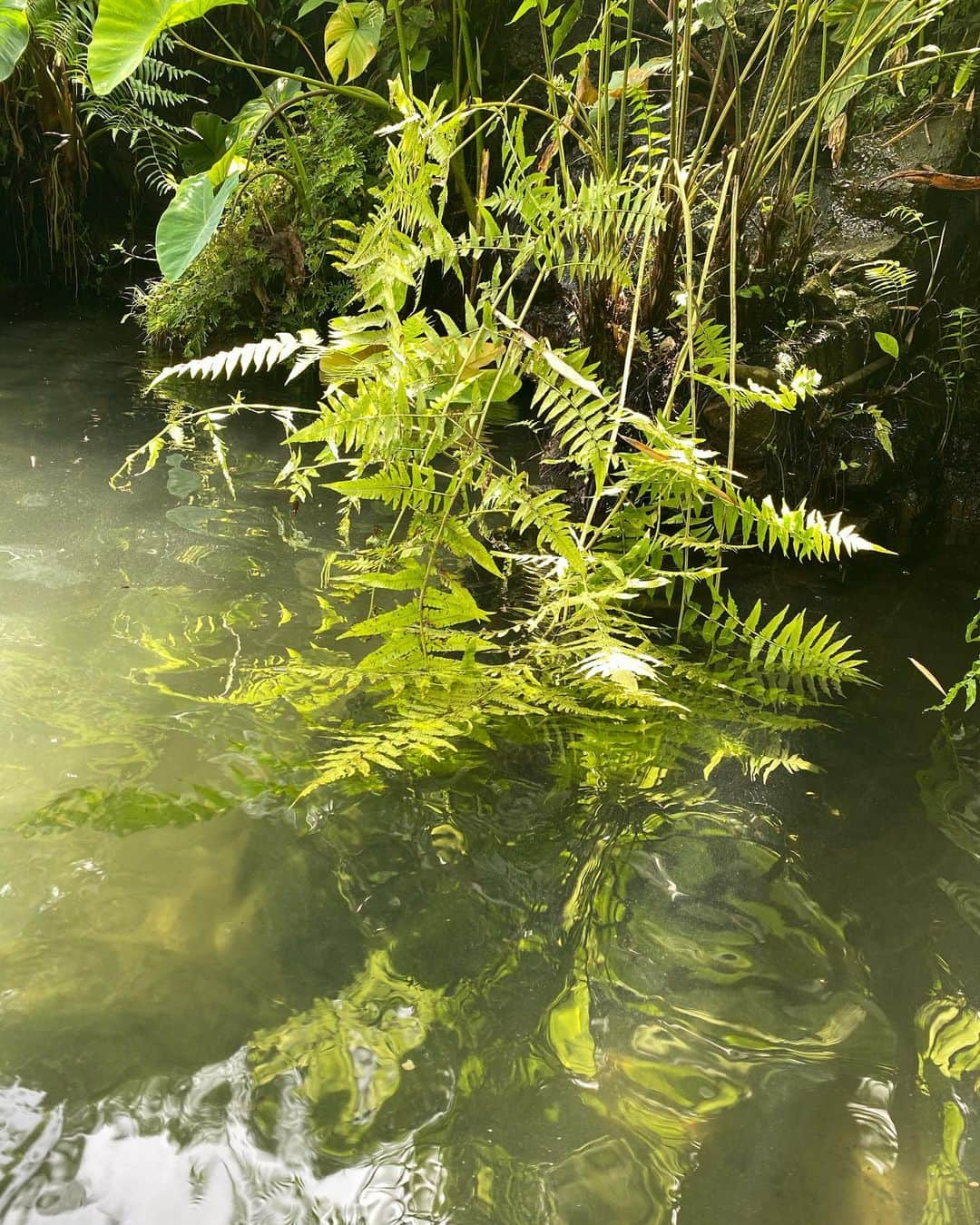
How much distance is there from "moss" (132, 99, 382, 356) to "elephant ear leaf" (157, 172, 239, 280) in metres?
1.02

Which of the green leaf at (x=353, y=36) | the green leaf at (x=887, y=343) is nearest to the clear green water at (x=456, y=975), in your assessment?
the green leaf at (x=887, y=343)

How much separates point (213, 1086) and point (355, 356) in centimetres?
153

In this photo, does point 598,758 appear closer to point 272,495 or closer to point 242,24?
point 272,495

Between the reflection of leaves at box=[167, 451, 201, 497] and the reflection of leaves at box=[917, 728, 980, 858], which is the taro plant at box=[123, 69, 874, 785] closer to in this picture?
the reflection of leaves at box=[917, 728, 980, 858]

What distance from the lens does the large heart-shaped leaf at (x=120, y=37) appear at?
7.77ft

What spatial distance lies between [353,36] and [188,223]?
1.09 meters

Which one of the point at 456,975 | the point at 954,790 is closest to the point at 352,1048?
the point at 456,975

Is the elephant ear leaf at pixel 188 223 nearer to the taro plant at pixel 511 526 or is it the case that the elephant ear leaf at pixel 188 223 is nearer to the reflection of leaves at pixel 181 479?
the reflection of leaves at pixel 181 479

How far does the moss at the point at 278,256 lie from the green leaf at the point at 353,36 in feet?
1.89

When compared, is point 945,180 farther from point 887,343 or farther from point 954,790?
point 954,790

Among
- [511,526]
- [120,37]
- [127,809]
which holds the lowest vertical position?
[127,809]

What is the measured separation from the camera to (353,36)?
10.3ft

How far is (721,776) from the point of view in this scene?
4.75ft

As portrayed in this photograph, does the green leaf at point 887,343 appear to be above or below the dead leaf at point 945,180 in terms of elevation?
below
